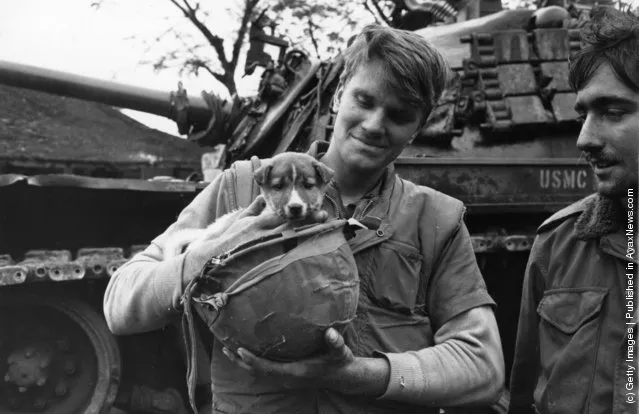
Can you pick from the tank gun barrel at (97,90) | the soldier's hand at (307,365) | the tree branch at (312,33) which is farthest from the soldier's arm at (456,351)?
the tree branch at (312,33)

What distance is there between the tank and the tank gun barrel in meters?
0.02

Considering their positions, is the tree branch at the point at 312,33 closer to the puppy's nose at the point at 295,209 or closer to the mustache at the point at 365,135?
the mustache at the point at 365,135

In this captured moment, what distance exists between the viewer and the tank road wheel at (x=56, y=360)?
6039 millimetres

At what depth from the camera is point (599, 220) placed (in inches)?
99.2

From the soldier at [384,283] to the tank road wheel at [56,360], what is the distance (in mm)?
3990

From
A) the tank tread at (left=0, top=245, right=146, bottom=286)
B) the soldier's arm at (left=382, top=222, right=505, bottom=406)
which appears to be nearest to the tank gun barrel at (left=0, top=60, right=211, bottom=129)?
the tank tread at (left=0, top=245, right=146, bottom=286)

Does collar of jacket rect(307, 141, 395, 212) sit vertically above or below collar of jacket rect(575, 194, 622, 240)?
above

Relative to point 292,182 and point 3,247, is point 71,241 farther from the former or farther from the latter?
point 292,182

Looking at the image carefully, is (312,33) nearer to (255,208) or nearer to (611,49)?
(611,49)

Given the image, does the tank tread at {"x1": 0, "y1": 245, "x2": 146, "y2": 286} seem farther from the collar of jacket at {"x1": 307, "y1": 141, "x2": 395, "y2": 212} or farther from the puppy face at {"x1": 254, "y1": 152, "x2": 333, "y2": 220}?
the collar of jacket at {"x1": 307, "y1": 141, "x2": 395, "y2": 212}

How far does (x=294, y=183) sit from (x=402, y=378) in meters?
0.68

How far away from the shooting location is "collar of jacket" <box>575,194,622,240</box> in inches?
98.0

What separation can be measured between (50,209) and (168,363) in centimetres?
163

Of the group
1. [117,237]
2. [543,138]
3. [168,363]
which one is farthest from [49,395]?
[543,138]
